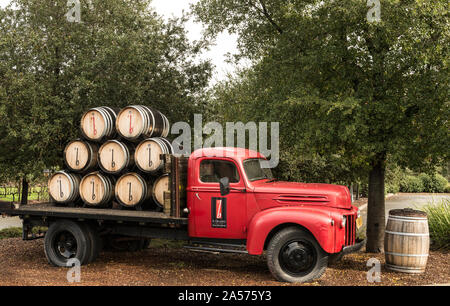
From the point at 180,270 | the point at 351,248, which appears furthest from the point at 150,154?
the point at 351,248

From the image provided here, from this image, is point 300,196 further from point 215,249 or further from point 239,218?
point 215,249

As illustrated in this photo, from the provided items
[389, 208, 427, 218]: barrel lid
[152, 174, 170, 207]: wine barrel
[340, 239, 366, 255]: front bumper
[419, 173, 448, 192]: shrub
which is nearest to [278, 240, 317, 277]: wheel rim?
[340, 239, 366, 255]: front bumper

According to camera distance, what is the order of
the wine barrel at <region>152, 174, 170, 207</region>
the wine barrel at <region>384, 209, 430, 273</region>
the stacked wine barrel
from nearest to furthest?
the wine barrel at <region>384, 209, 430, 273</region>
the wine barrel at <region>152, 174, 170, 207</region>
the stacked wine barrel

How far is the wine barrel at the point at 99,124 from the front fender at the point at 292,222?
305cm

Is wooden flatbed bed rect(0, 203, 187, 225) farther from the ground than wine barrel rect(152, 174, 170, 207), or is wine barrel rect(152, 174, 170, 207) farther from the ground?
wine barrel rect(152, 174, 170, 207)

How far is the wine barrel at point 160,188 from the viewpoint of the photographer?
7168 millimetres

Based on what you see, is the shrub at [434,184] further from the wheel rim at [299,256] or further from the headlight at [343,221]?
the wheel rim at [299,256]

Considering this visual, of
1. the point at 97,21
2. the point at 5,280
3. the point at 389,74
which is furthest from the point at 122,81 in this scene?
the point at 389,74

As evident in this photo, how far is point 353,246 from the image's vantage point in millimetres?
6496

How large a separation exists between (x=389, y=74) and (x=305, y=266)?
3882 millimetres

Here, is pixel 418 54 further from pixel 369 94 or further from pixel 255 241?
pixel 255 241

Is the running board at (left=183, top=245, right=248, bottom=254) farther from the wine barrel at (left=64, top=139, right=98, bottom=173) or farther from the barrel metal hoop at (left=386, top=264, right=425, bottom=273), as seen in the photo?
the barrel metal hoop at (left=386, top=264, right=425, bottom=273)

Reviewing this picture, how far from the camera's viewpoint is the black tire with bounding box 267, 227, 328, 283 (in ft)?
20.6

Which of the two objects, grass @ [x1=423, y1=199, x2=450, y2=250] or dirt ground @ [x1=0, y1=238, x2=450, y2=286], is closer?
dirt ground @ [x1=0, y1=238, x2=450, y2=286]
